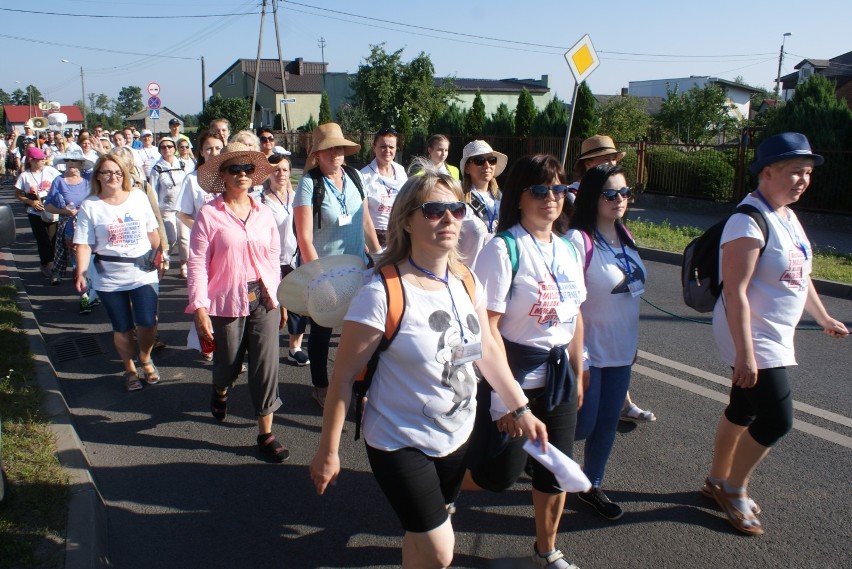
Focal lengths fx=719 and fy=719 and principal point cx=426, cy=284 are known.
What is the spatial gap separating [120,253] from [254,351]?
1.74m

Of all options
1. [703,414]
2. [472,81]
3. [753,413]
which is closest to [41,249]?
[703,414]

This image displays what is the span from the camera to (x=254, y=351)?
14.5 ft

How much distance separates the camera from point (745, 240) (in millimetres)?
3260

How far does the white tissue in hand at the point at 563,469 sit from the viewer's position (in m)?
2.61

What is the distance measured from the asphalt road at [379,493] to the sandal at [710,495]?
5 centimetres

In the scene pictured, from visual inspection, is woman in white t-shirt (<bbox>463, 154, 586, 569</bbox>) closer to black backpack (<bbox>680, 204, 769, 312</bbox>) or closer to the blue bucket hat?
black backpack (<bbox>680, 204, 769, 312</bbox>)

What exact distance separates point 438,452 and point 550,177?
1290mm

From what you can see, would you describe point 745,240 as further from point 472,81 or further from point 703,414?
point 472,81

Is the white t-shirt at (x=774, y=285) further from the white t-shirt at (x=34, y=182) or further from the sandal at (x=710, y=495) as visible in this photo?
the white t-shirt at (x=34, y=182)

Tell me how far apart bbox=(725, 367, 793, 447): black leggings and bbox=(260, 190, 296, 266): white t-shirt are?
376 cm

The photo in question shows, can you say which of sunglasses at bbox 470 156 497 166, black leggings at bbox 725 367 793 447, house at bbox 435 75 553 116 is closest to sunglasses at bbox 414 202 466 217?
black leggings at bbox 725 367 793 447

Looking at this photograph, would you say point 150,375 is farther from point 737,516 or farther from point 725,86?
point 725,86

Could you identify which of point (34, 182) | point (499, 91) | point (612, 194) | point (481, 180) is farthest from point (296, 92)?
point (612, 194)

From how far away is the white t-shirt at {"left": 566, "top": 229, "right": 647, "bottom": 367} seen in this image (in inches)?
136
